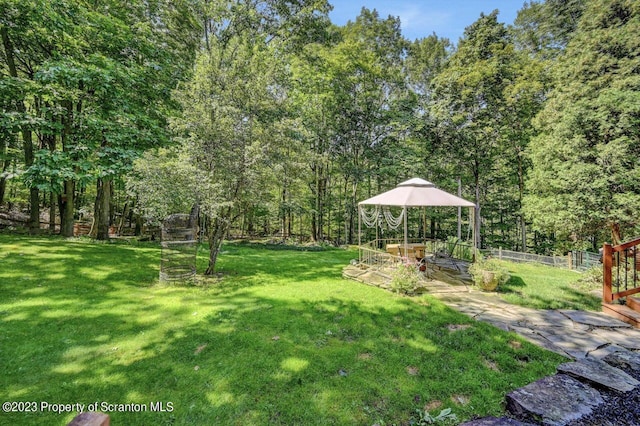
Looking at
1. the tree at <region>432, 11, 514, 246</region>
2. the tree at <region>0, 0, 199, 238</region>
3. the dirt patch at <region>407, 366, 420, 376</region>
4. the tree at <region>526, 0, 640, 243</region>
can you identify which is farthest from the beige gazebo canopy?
the tree at <region>432, 11, 514, 246</region>

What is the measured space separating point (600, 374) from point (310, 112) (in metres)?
17.9

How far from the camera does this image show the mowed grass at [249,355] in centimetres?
292

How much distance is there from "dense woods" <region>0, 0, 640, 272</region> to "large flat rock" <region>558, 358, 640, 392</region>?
6496 mm

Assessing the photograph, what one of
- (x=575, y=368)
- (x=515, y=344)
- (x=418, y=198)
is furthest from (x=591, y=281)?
(x=575, y=368)

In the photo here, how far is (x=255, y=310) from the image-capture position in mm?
5402

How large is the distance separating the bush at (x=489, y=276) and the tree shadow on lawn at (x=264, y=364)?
2161 millimetres

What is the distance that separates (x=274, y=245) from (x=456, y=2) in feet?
43.0

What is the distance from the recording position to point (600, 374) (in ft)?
9.85

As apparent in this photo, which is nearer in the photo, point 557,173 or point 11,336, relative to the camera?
point 11,336

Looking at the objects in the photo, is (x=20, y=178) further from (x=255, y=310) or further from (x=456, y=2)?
(x=456, y=2)

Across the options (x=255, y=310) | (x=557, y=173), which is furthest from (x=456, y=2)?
(x=255, y=310)

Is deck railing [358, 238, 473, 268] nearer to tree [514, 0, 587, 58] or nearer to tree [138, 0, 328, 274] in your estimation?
tree [138, 0, 328, 274]

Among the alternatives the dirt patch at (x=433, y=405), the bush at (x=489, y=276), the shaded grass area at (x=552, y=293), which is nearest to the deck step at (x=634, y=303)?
the shaded grass area at (x=552, y=293)

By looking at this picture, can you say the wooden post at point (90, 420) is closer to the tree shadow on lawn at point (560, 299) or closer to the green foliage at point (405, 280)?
the green foliage at point (405, 280)
